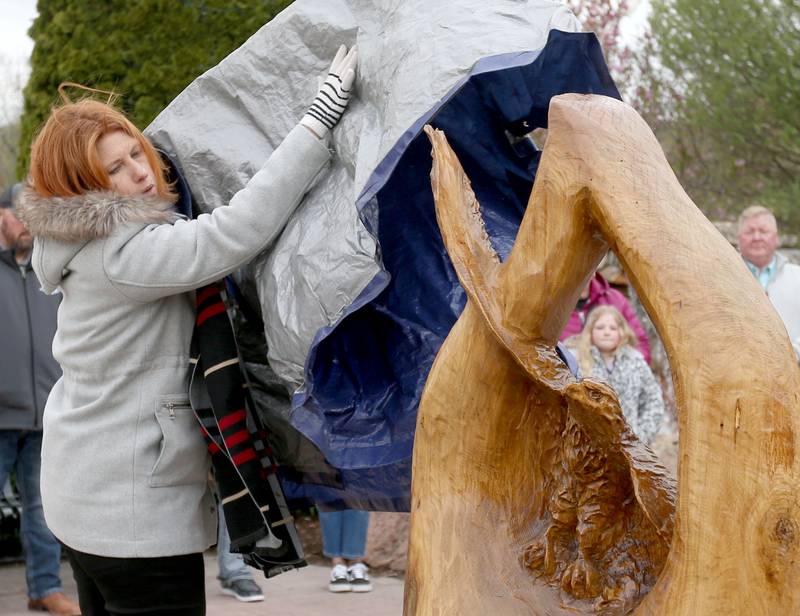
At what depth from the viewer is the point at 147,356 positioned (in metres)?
2.43

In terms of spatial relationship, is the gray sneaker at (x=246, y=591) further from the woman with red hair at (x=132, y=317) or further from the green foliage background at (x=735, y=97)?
the green foliage background at (x=735, y=97)

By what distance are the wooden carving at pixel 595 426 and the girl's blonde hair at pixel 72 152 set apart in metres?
0.88

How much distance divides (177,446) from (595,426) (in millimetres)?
1051

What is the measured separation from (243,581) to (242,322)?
2.70m

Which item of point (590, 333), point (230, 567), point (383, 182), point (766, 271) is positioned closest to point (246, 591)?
point (230, 567)

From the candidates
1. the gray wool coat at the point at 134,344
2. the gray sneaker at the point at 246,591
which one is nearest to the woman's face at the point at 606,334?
the gray sneaker at the point at 246,591

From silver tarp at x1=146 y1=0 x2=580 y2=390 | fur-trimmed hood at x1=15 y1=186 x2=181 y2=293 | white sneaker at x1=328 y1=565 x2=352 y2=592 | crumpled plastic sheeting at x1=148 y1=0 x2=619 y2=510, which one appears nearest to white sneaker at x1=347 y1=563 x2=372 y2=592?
white sneaker at x1=328 y1=565 x2=352 y2=592

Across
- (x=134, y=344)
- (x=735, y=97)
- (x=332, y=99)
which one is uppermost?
(x=735, y=97)

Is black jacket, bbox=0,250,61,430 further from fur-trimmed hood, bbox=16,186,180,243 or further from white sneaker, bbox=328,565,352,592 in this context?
fur-trimmed hood, bbox=16,186,180,243

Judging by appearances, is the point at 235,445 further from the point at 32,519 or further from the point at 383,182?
the point at 32,519

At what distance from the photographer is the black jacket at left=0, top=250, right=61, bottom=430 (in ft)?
15.6

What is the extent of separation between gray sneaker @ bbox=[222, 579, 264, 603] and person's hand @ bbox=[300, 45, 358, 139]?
10.3ft

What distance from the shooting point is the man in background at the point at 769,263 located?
5203 mm

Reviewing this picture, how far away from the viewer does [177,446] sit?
7.92 feet
